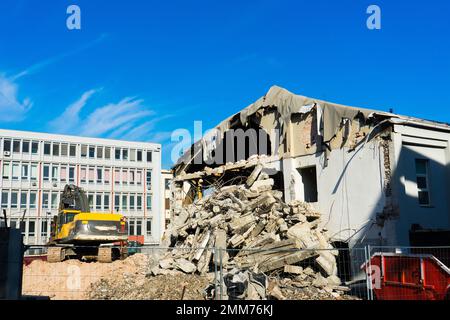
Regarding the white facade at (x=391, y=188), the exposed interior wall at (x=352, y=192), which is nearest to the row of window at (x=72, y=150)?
the exposed interior wall at (x=352, y=192)

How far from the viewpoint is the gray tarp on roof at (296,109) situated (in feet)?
55.9

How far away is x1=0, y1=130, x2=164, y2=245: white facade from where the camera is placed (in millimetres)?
51344

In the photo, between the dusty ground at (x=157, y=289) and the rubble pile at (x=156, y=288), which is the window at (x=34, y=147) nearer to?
the rubble pile at (x=156, y=288)

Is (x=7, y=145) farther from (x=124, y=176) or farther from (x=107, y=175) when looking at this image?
(x=124, y=176)

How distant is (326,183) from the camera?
58.6ft

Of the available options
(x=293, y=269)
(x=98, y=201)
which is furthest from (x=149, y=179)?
(x=293, y=269)

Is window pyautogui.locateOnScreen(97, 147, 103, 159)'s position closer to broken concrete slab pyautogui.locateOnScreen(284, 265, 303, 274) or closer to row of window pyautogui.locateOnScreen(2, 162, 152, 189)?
row of window pyautogui.locateOnScreen(2, 162, 152, 189)

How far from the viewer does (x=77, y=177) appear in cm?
5562

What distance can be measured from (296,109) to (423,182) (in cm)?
582

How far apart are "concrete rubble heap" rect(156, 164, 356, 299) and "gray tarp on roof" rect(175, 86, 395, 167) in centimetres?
292
